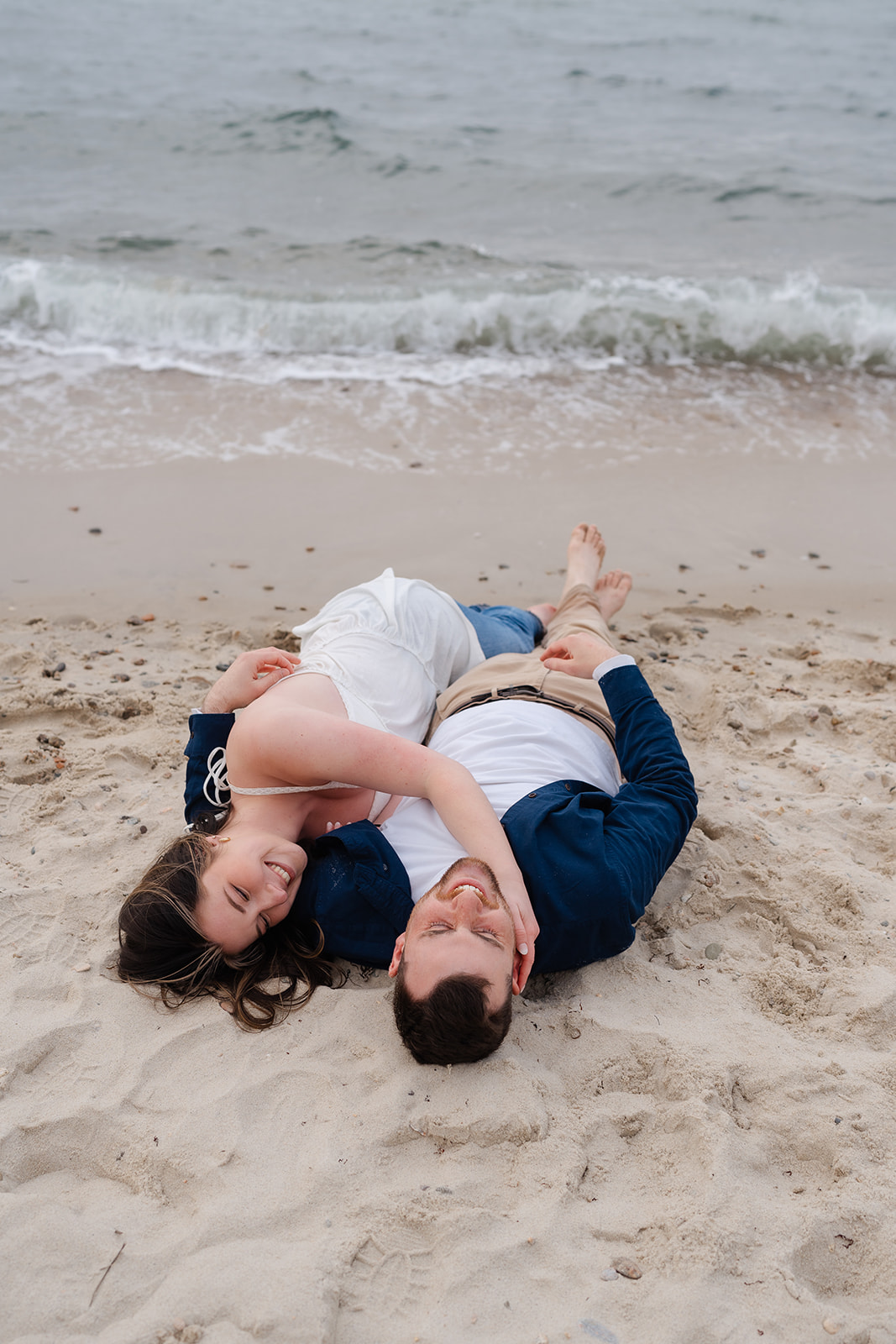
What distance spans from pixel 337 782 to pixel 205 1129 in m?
1.02

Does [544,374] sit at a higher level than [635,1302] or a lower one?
higher

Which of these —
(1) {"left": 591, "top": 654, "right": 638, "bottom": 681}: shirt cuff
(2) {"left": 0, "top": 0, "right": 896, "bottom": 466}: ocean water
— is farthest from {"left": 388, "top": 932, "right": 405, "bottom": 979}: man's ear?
(2) {"left": 0, "top": 0, "right": 896, "bottom": 466}: ocean water

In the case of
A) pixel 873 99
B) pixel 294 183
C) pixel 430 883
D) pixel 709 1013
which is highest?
pixel 873 99

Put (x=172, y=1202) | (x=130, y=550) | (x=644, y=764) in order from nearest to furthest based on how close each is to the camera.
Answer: (x=172, y=1202) → (x=644, y=764) → (x=130, y=550)

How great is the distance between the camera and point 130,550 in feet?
16.6

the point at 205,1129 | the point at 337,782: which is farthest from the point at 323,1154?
the point at 337,782

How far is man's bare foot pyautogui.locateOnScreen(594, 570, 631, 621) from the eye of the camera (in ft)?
14.1

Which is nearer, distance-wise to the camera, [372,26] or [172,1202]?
[172,1202]

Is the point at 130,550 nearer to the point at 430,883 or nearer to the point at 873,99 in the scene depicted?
the point at 430,883

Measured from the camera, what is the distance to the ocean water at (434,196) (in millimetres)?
7898

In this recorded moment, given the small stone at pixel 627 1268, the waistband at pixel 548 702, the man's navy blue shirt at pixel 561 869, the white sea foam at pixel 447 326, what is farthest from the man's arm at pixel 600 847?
the white sea foam at pixel 447 326

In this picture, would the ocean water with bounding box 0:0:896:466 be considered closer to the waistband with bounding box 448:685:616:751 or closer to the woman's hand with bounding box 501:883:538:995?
the waistband with bounding box 448:685:616:751

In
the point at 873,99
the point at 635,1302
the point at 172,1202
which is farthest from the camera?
the point at 873,99

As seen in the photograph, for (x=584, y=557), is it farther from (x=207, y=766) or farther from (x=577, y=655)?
(x=207, y=766)
